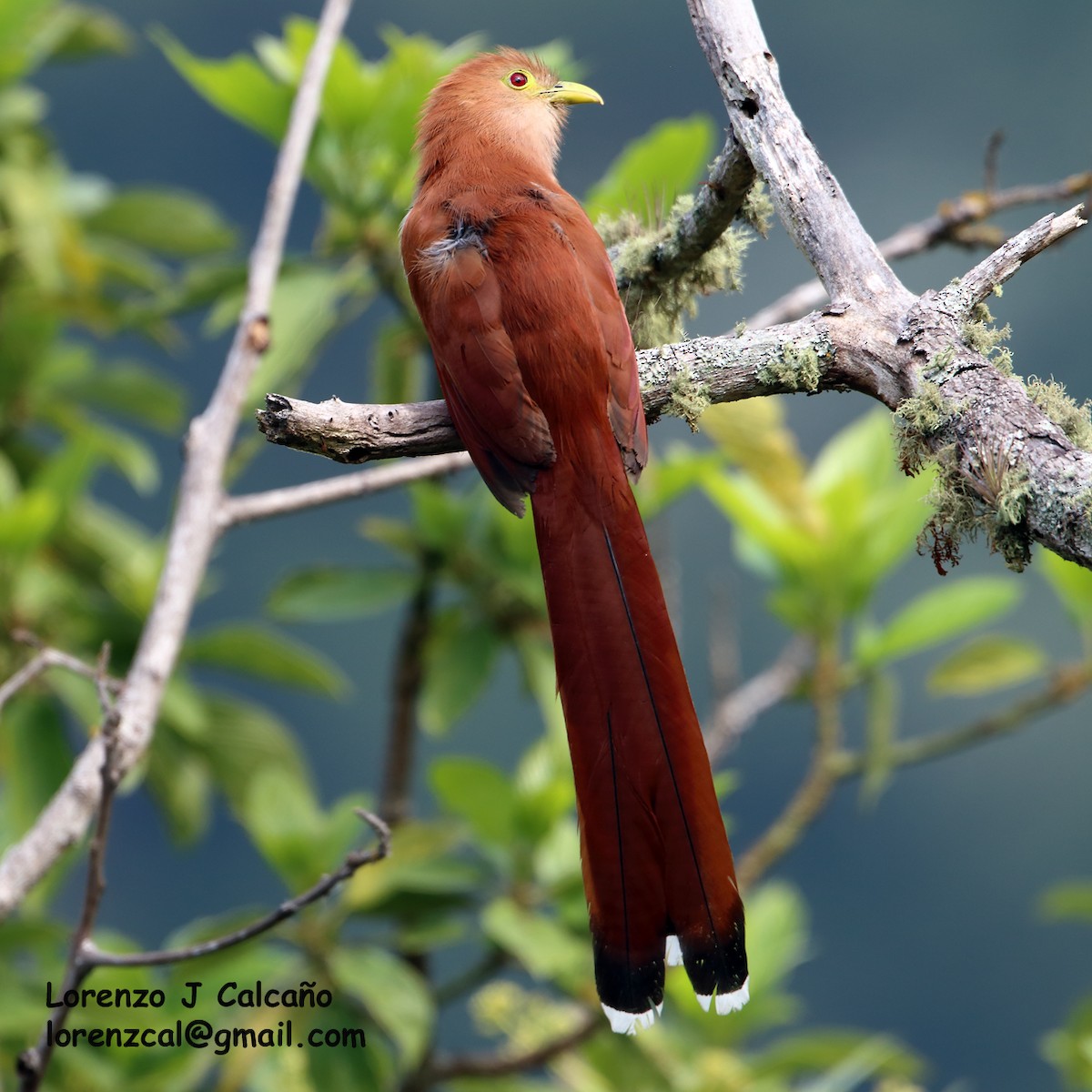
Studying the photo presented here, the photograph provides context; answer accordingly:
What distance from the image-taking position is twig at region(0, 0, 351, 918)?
1735 millimetres

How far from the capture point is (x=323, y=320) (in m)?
2.68

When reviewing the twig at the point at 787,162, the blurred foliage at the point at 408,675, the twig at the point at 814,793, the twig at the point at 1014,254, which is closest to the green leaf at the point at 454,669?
the blurred foliage at the point at 408,675

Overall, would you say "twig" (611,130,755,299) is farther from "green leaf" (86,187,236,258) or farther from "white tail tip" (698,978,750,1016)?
"green leaf" (86,187,236,258)

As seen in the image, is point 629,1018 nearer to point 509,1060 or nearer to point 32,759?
point 509,1060

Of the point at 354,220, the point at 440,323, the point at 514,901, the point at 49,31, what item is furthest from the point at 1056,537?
the point at 49,31

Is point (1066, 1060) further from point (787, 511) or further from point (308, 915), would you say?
point (308, 915)

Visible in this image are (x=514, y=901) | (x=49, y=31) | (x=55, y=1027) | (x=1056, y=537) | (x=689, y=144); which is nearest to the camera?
(x=1056, y=537)

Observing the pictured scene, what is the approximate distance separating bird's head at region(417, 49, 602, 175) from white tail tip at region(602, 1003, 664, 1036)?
130 centimetres

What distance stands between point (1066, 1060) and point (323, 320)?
88.6 inches

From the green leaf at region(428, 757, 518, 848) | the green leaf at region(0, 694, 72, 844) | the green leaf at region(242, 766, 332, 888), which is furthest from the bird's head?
the green leaf at region(0, 694, 72, 844)

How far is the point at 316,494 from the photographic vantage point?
220cm

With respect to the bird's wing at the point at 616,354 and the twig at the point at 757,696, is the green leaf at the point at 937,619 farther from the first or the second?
the bird's wing at the point at 616,354

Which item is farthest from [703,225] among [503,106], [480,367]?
[503,106]

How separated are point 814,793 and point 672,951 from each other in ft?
4.16
